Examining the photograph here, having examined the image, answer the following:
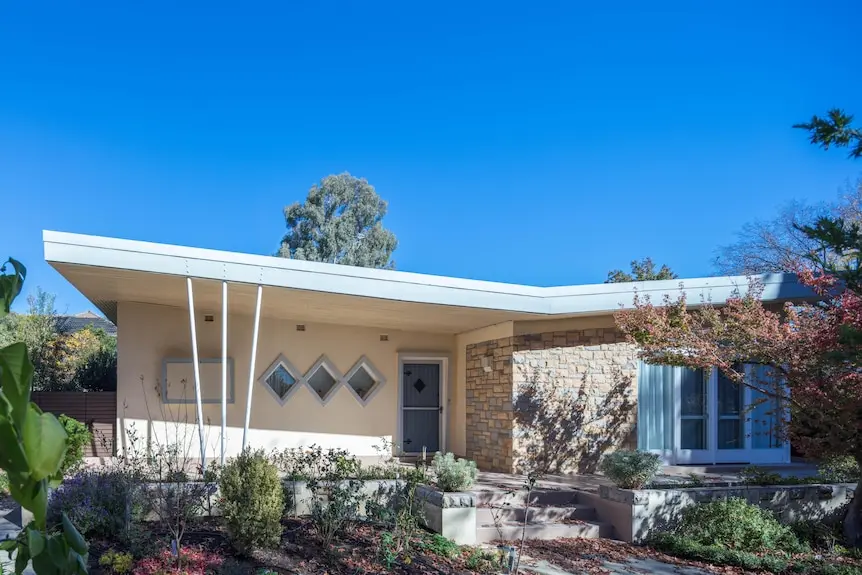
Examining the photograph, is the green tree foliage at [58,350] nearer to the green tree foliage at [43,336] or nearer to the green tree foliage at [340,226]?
the green tree foliage at [43,336]

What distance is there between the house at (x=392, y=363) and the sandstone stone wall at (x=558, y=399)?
0.02 meters

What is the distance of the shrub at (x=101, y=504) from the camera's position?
660 centimetres

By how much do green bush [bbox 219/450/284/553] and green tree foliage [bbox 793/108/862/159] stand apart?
503 cm

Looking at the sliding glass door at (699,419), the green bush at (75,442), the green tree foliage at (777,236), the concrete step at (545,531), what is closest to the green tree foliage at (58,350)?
the green bush at (75,442)

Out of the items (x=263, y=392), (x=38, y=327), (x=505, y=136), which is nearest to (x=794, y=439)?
(x=263, y=392)

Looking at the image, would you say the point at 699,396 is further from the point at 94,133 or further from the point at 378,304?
the point at 94,133

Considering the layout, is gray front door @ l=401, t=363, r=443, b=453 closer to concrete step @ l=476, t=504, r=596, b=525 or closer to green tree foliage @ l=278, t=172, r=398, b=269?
concrete step @ l=476, t=504, r=596, b=525

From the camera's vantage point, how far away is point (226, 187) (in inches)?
964

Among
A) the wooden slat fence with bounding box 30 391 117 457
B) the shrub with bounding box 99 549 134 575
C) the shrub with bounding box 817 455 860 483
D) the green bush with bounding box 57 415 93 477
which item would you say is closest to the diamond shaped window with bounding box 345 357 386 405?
the wooden slat fence with bounding box 30 391 117 457

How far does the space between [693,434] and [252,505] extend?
8424mm

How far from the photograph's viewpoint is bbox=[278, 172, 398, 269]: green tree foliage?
3123 centimetres

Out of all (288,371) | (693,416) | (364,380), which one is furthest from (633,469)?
(288,371)

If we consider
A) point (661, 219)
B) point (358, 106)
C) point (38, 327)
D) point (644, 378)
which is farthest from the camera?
point (661, 219)

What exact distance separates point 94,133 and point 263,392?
8.64m
